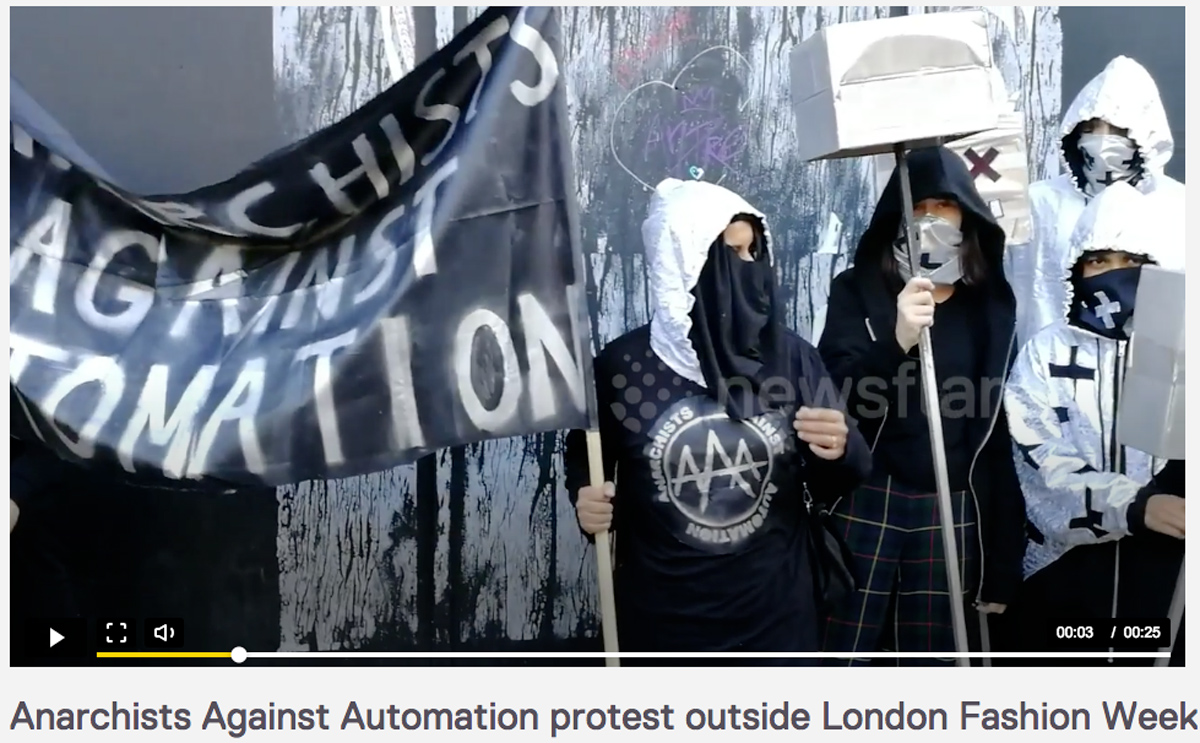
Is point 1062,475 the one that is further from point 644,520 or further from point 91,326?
point 91,326

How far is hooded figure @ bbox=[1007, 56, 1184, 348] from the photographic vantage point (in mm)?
3361

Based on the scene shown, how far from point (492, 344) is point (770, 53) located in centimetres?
113

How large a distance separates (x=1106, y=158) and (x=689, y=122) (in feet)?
3.70

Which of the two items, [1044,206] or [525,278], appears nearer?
[525,278]

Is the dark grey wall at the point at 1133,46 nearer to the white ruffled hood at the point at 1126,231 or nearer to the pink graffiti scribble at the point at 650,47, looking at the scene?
the white ruffled hood at the point at 1126,231

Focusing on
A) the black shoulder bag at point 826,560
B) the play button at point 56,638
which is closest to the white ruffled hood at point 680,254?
the black shoulder bag at point 826,560

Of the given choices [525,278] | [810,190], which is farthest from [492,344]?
[810,190]

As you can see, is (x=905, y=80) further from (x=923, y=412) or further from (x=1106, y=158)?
(x=923, y=412)

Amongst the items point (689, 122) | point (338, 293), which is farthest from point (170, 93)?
point (689, 122)

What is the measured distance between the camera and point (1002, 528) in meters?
3.42

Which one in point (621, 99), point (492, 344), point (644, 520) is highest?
point (621, 99)

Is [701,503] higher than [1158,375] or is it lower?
lower

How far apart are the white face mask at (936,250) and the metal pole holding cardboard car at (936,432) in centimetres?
3

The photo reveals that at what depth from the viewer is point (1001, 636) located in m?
3.44
